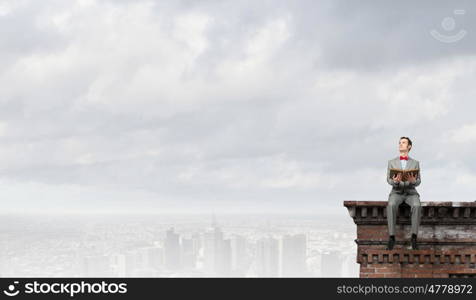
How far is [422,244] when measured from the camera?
64.1 ft

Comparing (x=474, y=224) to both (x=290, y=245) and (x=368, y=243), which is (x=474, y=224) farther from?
(x=290, y=245)

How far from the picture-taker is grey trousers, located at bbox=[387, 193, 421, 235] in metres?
18.6

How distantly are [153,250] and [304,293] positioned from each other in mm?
72127

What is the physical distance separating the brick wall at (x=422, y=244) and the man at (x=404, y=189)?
1.87ft

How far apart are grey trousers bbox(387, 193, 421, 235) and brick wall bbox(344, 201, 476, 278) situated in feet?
1.80

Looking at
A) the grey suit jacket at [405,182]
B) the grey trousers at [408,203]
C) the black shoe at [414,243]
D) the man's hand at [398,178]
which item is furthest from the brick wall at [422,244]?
the man's hand at [398,178]

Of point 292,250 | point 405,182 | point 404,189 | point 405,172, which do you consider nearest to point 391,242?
point 404,189

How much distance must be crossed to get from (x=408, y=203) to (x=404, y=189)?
41 centimetres

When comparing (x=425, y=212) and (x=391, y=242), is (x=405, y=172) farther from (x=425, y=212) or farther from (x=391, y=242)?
(x=391, y=242)

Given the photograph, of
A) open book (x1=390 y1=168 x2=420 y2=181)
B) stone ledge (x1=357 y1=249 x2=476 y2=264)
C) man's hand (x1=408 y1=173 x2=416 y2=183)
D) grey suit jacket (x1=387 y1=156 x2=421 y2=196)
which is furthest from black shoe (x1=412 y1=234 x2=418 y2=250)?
open book (x1=390 y1=168 x2=420 y2=181)

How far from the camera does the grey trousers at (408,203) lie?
18.6 metres

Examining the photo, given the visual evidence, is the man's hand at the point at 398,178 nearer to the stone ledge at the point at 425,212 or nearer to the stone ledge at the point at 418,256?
the stone ledge at the point at 425,212

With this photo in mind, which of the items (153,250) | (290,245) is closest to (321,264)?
(290,245)

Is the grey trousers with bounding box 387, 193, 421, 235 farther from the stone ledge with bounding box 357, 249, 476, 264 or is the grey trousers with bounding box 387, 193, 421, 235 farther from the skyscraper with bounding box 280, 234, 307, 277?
the skyscraper with bounding box 280, 234, 307, 277
